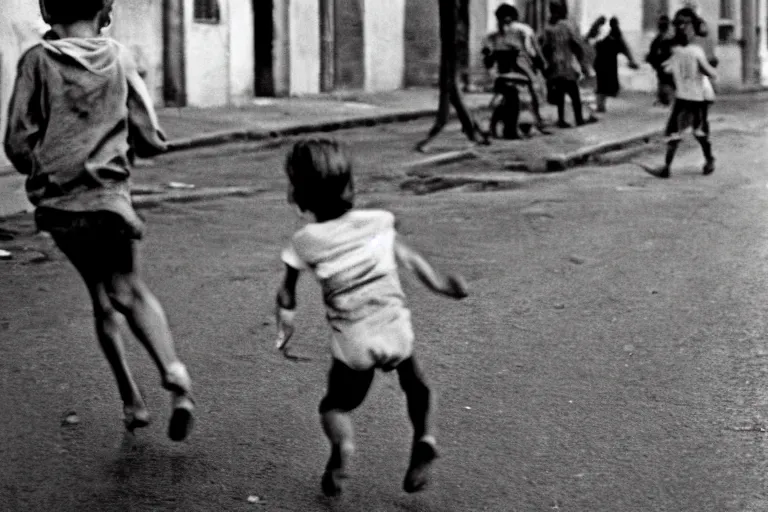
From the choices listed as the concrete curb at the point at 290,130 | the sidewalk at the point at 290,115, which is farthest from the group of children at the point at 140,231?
the sidewalk at the point at 290,115

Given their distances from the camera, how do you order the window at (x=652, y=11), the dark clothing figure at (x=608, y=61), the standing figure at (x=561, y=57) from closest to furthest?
the standing figure at (x=561, y=57)
the dark clothing figure at (x=608, y=61)
the window at (x=652, y=11)

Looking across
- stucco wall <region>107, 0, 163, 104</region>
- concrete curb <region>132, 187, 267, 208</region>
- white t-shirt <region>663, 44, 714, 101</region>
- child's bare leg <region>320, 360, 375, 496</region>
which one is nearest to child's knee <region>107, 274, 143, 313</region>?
child's bare leg <region>320, 360, 375, 496</region>

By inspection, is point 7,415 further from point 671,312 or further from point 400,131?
point 400,131

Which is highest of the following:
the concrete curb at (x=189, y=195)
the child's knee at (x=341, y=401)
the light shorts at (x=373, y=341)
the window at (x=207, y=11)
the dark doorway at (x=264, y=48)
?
the window at (x=207, y=11)

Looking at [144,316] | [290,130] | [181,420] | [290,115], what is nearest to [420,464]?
[181,420]

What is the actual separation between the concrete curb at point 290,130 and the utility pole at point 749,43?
1565 cm

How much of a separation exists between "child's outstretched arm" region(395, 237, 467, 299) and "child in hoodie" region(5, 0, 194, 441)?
37.5 inches

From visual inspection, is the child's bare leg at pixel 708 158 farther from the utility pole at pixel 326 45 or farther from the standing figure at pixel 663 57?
the standing figure at pixel 663 57

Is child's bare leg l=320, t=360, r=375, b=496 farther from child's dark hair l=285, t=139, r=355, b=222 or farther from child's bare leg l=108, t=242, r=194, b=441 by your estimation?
child's bare leg l=108, t=242, r=194, b=441

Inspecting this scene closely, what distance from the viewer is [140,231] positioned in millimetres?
5230

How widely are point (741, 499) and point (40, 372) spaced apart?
3096 millimetres

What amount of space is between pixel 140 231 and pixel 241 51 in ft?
67.7

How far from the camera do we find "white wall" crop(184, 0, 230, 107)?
23.7 metres

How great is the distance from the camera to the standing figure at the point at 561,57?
2188 cm
